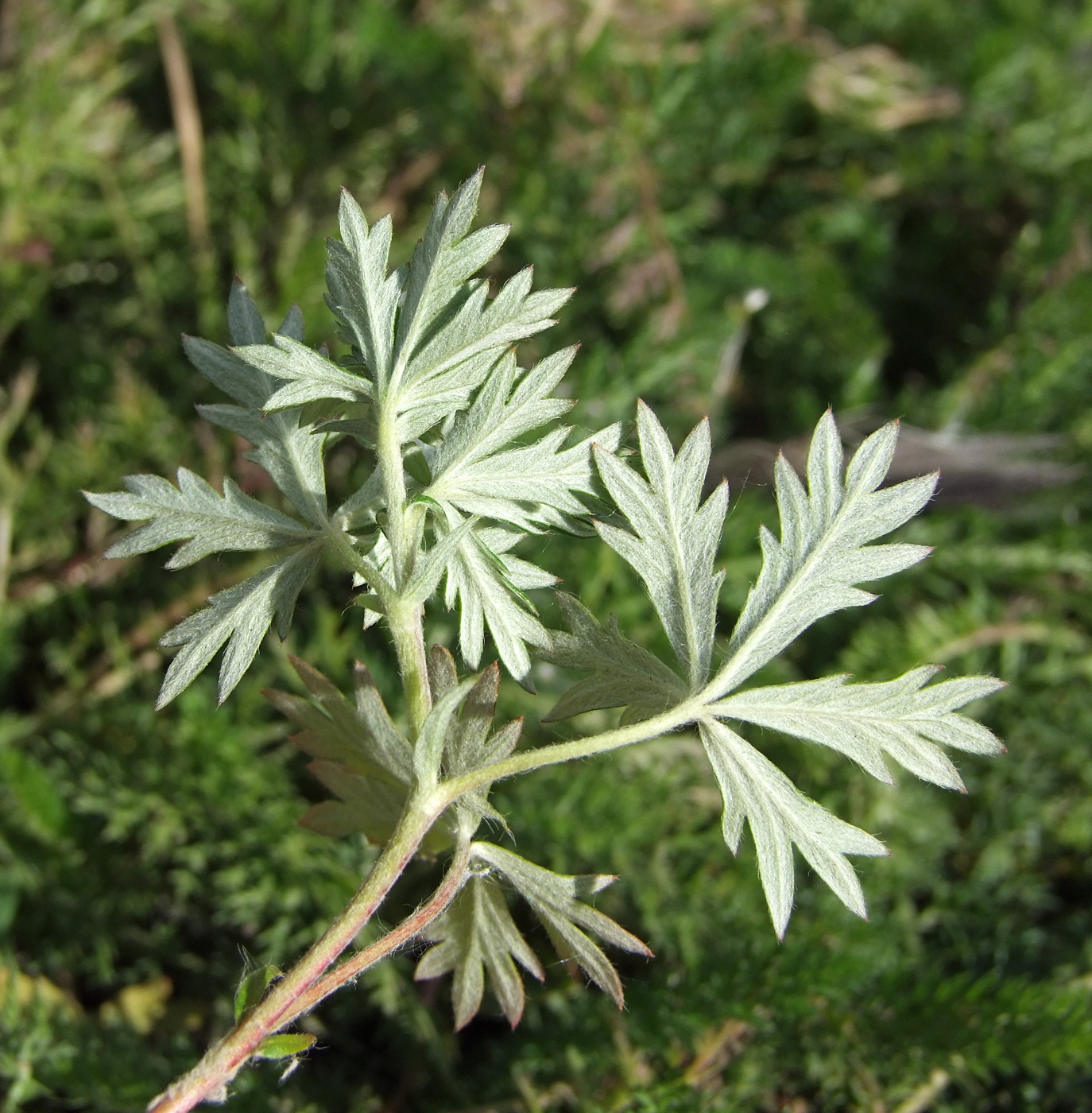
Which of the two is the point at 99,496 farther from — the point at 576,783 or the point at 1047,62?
the point at 1047,62

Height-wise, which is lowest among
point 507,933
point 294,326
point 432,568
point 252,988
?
point 507,933

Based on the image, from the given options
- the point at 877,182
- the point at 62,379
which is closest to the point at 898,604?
the point at 877,182

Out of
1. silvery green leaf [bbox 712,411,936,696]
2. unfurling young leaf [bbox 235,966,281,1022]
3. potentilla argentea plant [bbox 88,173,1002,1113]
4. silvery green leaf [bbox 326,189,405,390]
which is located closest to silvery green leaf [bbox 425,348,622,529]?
potentilla argentea plant [bbox 88,173,1002,1113]

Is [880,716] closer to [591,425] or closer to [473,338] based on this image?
[473,338]

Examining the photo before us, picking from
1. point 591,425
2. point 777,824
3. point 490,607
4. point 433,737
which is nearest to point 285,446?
point 490,607

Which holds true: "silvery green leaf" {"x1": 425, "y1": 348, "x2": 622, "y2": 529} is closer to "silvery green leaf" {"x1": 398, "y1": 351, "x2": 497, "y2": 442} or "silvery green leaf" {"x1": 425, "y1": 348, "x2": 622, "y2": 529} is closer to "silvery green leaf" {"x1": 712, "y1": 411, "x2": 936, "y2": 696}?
"silvery green leaf" {"x1": 398, "y1": 351, "x2": 497, "y2": 442}

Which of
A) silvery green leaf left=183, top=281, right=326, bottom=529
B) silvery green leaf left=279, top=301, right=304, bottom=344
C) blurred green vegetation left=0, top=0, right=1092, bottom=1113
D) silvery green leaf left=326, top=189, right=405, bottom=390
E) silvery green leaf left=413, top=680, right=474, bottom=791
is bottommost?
blurred green vegetation left=0, top=0, right=1092, bottom=1113
